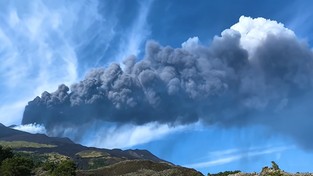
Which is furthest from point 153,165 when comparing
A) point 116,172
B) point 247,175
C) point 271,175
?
point 271,175

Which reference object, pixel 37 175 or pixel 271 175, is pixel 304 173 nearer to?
pixel 271 175

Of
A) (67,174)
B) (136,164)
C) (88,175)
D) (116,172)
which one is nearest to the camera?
(67,174)

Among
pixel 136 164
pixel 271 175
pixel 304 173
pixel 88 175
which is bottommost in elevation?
pixel 271 175

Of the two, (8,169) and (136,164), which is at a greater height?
(136,164)

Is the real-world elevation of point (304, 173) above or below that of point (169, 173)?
below

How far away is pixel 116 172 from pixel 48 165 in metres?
32.3

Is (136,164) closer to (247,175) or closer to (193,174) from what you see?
(193,174)

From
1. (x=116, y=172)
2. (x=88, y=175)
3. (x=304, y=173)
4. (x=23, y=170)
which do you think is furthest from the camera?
(x=116, y=172)

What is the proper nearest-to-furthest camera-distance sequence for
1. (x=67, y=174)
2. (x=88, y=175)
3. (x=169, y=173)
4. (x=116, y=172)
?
(x=67, y=174), (x=169, y=173), (x=88, y=175), (x=116, y=172)

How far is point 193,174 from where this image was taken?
Result: 123875 mm

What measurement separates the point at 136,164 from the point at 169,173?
57862 mm

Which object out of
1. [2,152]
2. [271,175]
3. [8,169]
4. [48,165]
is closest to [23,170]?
[8,169]

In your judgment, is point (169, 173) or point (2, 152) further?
point (2, 152)

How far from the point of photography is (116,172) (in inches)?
6668
